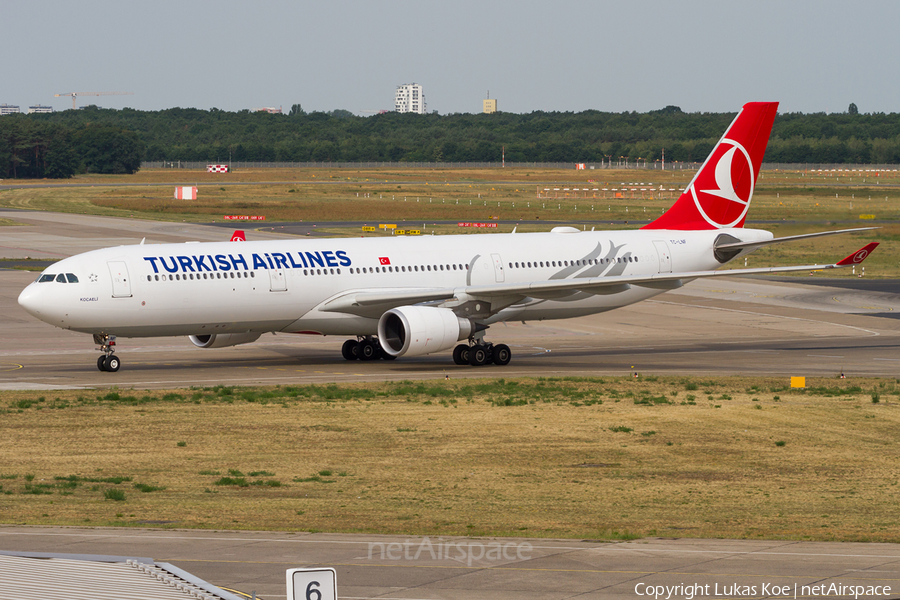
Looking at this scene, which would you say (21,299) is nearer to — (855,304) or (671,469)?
(671,469)

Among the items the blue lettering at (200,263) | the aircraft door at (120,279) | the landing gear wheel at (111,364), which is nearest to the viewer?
the aircraft door at (120,279)

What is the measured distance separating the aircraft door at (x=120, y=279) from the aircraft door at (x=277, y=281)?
15.7ft

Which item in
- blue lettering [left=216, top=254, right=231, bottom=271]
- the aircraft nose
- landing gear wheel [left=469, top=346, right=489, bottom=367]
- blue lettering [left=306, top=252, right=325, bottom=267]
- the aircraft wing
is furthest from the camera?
landing gear wheel [left=469, top=346, right=489, bottom=367]

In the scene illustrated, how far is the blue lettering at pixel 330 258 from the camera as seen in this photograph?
4166 centimetres

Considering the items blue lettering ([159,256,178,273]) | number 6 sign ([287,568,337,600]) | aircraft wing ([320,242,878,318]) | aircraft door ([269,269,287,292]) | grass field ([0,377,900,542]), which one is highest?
blue lettering ([159,256,178,273])

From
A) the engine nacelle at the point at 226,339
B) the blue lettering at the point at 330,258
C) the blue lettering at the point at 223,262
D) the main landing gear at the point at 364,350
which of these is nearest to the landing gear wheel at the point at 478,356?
the main landing gear at the point at 364,350

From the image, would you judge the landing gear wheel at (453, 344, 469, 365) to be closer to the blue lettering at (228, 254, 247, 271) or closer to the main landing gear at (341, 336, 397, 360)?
the main landing gear at (341, 336, 397, 360)

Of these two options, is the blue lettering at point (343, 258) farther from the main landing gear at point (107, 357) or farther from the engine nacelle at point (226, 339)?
the main landing gear at point (107, 357)

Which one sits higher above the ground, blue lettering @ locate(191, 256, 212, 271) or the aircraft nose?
blue lettering @ locate(191, 256, 212, 271)

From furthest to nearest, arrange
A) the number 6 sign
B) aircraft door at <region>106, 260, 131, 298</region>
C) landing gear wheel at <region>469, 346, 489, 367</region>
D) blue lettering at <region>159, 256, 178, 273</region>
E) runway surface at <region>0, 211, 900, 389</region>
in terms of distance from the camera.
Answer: landing gear wheel at <region>469, 346, 489, 367</region> < runway surface at <region>0, 211, 900, 389</region> < blue lettering at <region>159, 256, 178, 273</region> < aircraft door at <region>106, 260, 131, 298</region> < the number 6 sign

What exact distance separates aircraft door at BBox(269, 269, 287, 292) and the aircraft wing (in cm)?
169

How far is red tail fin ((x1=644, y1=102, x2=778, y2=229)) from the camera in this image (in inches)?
1959

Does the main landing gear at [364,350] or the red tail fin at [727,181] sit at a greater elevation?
the red tail fin at [727,181]

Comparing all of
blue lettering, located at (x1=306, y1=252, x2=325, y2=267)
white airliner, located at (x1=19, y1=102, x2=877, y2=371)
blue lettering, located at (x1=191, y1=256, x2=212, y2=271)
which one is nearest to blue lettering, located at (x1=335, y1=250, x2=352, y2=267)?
white airliner, located at (x1=19, y1=102, x2=877, y2=371)
